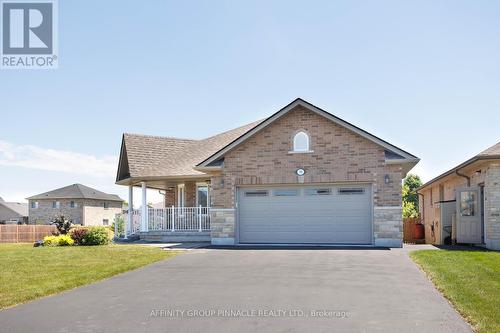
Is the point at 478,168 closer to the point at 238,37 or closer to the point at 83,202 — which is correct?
the point at 238,37

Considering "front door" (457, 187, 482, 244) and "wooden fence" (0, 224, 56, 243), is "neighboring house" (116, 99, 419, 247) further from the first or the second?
"wooden fence" (0, 224, 56, 243)

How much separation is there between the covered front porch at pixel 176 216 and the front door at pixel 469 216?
10.8 metres

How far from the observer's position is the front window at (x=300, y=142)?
62.6ft

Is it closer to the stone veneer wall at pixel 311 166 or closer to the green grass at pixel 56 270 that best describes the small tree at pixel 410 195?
the stone veneer wall at pixel 311 166

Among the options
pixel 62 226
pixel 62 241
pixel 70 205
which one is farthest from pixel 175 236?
pixel 70 205

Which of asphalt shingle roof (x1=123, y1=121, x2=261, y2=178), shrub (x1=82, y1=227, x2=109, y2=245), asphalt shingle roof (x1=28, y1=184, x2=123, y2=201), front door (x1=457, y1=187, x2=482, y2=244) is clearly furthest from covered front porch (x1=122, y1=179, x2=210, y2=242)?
asphalt shingle roof (x1=28, y1=184, x2=123, y2=201)

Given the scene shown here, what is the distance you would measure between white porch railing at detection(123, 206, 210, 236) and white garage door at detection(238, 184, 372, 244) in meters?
3.72

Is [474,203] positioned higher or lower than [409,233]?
higher

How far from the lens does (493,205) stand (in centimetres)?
1775

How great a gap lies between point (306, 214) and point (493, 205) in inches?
268

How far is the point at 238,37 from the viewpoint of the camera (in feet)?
55.8

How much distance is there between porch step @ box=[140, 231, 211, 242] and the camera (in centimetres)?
2209

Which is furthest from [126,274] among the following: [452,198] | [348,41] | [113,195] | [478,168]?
[113,195]

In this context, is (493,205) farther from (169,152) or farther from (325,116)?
(169,152)
